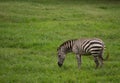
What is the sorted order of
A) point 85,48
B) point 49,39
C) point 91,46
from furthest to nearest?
point 49,39
point 85,48
point 91,46

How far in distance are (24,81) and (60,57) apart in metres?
3.18

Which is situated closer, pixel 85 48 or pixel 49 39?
pixel 85 48

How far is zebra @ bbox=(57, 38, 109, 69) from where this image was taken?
14.7m

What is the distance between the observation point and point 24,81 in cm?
1267

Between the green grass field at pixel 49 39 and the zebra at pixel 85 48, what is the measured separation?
402 mm

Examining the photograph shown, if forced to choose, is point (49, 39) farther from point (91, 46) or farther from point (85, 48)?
point (91, 46)

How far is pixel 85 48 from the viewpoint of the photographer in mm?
14906

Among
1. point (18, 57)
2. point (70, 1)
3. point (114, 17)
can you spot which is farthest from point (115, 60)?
point (70, 1)

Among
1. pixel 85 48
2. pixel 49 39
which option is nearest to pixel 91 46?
pixel 85 48

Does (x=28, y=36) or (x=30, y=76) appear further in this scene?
(x=28, y=36)

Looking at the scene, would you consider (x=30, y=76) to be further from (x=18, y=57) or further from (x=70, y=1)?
(x=70, y=1)

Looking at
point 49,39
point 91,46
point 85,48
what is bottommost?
point 49,39

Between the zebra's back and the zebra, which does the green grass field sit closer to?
the zebra

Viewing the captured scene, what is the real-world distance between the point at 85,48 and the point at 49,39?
691cm
